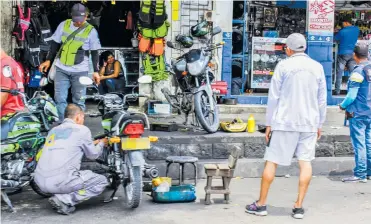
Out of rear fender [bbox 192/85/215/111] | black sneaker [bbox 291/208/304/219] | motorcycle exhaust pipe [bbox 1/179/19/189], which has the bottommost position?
black sneaker [bbox 291/208/304/219]

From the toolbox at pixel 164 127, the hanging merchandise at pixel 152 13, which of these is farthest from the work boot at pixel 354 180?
the hanging merchandise at pixel 152 13

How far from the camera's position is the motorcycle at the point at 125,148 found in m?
6.18

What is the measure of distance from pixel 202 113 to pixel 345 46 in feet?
17.1

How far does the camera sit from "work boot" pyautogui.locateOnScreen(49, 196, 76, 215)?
6066mm

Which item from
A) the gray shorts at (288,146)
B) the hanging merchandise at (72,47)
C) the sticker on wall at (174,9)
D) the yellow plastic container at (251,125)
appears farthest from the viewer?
the sticker on wall at (174,9)

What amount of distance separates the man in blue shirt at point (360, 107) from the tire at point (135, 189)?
2.91 metres

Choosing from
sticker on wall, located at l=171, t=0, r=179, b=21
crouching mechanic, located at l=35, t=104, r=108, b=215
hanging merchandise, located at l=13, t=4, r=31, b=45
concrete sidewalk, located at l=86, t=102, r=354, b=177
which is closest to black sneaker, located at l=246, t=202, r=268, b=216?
crouching mechanic, located at l=35, t=104, r=108, b=215

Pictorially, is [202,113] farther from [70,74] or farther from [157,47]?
[157,47]

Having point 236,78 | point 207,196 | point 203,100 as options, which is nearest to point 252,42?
point 236,78

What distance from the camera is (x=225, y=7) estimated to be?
11086mm

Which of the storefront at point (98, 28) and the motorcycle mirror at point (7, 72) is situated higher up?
the storefront at point (98, 28)

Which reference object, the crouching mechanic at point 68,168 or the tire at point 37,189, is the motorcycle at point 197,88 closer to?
the crouching mechanic at point 68,168

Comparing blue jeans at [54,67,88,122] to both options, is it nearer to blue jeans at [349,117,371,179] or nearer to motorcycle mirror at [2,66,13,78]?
motorcycle mirror at [2,66,13,78]

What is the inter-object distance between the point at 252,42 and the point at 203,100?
151 inches
